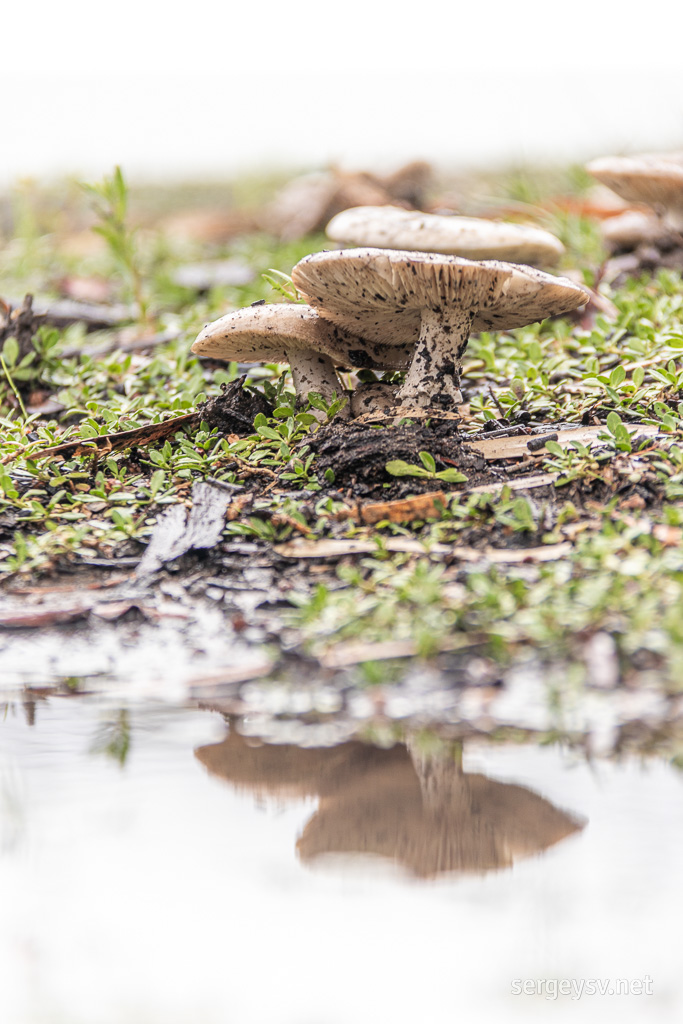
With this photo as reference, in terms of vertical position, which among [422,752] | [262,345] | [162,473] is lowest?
[422,752]

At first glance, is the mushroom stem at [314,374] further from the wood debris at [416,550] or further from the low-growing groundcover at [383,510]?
the wood debris at [416,550]

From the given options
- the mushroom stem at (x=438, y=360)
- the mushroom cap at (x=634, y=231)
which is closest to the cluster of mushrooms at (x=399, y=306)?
the mushroom stem at (x=438, y=360)

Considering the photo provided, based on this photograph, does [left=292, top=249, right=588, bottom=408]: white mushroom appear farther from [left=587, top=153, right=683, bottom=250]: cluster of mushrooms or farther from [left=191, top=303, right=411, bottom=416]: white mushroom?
[left=587, top=153, right=683, bottom=250]: cluster of mushrooms

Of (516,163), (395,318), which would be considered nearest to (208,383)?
(395,318)

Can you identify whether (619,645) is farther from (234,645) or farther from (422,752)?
(234,645)

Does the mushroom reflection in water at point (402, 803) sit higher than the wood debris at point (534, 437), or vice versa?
the wood debris at point (534, 437)

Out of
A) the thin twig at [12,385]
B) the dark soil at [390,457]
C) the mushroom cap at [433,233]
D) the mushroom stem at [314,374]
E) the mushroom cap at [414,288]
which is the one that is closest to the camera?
the mushroom cap at [414,288]

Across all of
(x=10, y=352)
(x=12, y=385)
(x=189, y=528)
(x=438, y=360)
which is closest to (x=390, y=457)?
(x=438, y=360)
